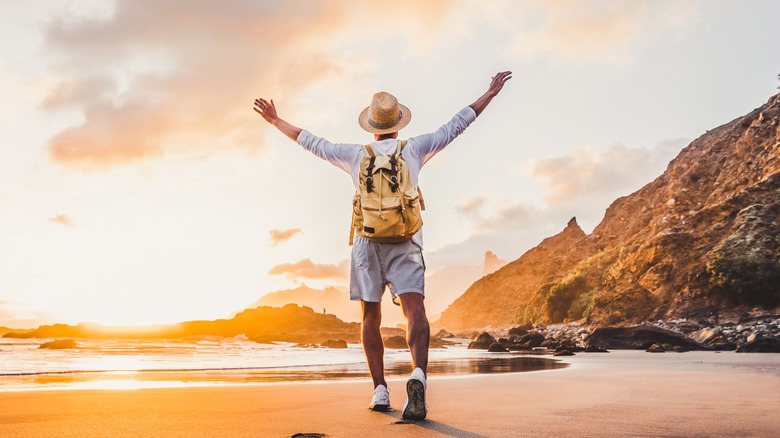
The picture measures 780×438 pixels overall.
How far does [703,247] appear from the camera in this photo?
3638 cm

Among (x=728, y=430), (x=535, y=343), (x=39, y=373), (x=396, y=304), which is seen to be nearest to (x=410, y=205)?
(x=396, y=304)

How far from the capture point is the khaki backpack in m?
3.89

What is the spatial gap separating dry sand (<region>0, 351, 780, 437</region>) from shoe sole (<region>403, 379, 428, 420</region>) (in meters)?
0.07

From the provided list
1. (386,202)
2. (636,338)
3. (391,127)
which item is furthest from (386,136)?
(636,338)

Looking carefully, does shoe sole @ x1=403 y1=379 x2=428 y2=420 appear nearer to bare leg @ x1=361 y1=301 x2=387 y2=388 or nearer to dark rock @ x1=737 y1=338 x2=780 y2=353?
bare leg @ x1=361 y1=301 x2=387 y2=388

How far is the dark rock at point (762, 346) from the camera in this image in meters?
16.4

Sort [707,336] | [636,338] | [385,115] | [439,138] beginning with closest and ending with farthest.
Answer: [439,138] < [385,115] < [707,336] < [636,338]

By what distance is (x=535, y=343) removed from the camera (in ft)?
94.0

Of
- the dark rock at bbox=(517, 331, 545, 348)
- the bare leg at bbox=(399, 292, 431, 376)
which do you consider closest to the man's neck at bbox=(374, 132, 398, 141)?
the bare leg at bbox=(399, 292, 431, 376)

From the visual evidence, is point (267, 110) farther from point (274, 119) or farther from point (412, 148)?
point (412, 148)

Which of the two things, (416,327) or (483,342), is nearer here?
(416,327)

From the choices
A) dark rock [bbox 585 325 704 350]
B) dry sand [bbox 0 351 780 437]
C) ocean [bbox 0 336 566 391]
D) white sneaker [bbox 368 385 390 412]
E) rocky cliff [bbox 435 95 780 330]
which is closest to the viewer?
dry sand [bbox 0 351 780 437]

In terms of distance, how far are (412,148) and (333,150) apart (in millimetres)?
579

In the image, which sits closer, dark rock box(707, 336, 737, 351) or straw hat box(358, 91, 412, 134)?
straw hat box(358, 91, 412, 134)
